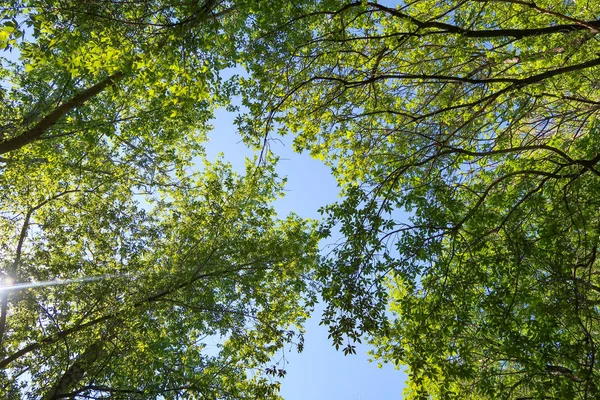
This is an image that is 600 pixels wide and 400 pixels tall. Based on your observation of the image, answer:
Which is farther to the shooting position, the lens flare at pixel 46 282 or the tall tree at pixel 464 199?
the lens flare at pixel 46 282

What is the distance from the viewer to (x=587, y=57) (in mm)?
7047

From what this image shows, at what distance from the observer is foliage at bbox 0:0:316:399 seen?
21.1 ft

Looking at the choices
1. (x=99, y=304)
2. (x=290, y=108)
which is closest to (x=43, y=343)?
(x=99, y=304)

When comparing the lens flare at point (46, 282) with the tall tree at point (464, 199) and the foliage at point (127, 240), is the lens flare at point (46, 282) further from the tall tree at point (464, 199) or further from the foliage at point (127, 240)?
the tall tree at point (464, 199)

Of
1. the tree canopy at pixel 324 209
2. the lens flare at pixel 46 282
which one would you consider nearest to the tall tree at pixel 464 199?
the tree canopy at pixel 324 209

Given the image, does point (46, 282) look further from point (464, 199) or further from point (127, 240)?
point (464, 199)

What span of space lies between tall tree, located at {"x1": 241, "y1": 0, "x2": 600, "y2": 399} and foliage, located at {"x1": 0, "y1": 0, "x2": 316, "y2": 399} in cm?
158

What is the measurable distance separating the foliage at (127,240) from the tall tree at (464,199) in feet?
5.19

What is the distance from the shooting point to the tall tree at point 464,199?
5031 millimetres

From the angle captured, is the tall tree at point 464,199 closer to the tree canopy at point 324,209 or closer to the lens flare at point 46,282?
the tree canopy at point 324,209

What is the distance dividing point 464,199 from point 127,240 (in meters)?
7.87

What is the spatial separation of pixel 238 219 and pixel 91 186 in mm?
3990

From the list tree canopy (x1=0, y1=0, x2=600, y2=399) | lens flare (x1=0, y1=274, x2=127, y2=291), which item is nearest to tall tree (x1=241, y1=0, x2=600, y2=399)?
tree canopy (x1=0, y1=0, x2=600, y2=399)

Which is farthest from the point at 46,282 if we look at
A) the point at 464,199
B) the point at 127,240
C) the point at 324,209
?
the point at 464,199
